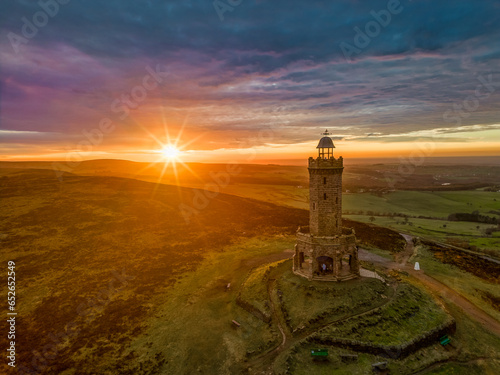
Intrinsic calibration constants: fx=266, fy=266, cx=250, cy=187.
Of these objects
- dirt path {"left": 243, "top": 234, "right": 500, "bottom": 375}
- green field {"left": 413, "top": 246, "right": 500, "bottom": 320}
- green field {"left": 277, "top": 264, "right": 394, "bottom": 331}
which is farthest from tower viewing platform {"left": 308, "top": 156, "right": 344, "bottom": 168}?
green field {"left": 413, "top": 246, "right": 500, "bottom": 320}

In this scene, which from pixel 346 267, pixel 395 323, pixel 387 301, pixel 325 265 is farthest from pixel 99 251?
pixel 395 323

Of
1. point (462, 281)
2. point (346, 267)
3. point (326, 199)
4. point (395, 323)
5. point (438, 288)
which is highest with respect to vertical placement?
point (326, 199)

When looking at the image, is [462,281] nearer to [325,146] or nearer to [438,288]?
[438,288]

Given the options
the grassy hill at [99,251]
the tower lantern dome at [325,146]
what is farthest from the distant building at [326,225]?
the grassy hill at [99,251]

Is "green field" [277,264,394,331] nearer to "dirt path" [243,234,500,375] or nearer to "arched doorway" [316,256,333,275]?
"dirt path" [243,234,500,375]

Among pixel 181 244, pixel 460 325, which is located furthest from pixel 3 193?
pixel 460 325

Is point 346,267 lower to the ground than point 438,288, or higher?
higher

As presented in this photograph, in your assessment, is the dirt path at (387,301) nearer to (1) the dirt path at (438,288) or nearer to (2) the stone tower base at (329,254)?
(1) the dirt path at (438,288)
